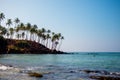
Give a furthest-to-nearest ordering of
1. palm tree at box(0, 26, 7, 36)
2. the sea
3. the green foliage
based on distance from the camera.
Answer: palm tree at box(0, 26, 7, 36)
the green foliage
the sea

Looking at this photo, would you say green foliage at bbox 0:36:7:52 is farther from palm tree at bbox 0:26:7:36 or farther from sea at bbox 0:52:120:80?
sea at bbox 0:52:120:80

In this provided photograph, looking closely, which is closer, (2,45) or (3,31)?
(2,45)

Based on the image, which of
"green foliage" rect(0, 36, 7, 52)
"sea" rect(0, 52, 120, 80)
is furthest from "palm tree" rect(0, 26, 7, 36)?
"sea" rect(0, 52, 120, 80)

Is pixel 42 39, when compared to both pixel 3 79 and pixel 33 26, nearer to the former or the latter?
pixel 33 26

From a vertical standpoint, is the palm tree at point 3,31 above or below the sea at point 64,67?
above

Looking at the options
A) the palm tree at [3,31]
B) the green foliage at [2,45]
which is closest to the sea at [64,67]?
the green foliage at [2,45]

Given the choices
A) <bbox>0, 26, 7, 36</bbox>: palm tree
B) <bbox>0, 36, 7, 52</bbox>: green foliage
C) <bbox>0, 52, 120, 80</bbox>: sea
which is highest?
<bbox>0, 26, 7, 36</bbox>: palm tree

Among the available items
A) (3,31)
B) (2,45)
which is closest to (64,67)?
(2,45)

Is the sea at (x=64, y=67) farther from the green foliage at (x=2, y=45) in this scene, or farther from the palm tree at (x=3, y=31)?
the palm tree at (x=3, y=31)

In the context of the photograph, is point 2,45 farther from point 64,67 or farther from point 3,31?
point 64,67

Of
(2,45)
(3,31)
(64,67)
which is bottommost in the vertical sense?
(64,67)

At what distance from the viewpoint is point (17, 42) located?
14100 cm

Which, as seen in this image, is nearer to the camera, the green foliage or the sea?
the sea

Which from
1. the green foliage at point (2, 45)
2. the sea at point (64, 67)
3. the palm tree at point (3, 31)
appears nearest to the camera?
the sea at point (64, 67)
